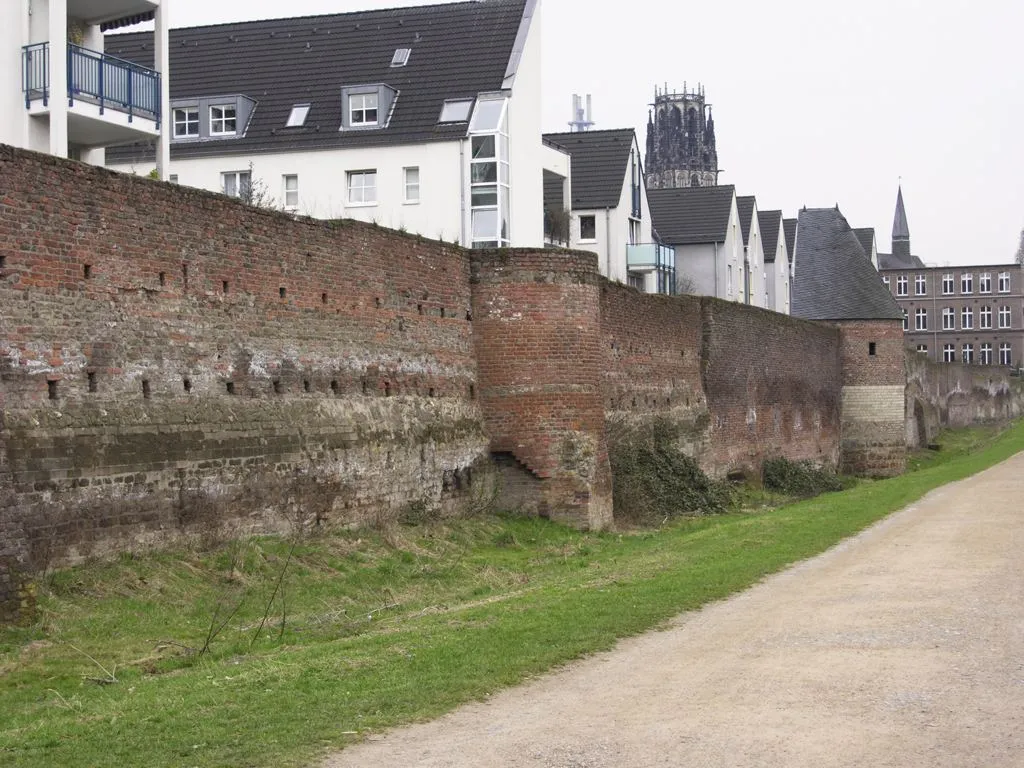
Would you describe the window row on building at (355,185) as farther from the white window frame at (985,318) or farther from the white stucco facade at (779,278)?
the white window frame at (985,318)

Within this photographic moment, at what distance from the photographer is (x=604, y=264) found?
155 feet

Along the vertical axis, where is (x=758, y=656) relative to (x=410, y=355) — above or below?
below

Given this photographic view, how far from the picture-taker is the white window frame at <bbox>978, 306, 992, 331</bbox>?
120312 mm

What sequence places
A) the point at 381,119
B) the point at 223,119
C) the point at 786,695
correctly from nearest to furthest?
the point at 786,695 → the point at 381,119 → the point at 223,119

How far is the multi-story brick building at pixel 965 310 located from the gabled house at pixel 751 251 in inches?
2386

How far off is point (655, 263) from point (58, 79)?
95.9 ft

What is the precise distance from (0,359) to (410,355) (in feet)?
28.4

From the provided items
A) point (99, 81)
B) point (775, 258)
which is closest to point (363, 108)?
point (99, 81)

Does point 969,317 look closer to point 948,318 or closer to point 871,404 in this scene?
point 948,318

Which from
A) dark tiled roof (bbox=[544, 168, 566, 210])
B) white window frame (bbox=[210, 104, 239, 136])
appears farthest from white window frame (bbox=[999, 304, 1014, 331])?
white window frame (bbox=[210, 104, 239, 136])

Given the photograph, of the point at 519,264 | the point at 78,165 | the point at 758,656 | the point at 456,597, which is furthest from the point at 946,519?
the point at 78,165

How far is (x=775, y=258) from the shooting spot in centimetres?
6794

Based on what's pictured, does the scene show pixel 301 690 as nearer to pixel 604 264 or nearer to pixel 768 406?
pixel 768 406

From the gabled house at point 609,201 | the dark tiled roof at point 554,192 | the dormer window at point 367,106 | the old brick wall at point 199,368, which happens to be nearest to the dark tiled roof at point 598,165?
the gabled house at point 609,201
